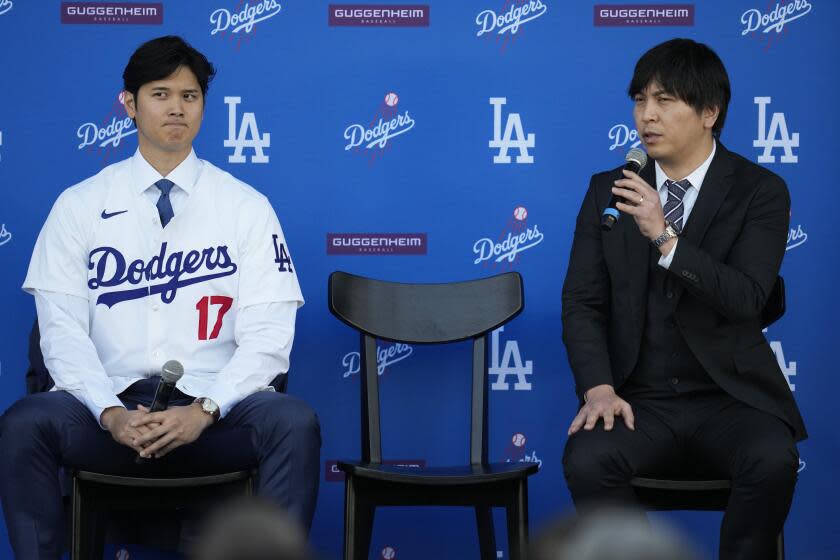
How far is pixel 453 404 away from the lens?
3291mm

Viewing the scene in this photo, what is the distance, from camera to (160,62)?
2693mm

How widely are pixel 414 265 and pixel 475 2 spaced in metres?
0.85

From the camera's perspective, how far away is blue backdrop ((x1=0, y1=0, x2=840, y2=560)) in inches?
128

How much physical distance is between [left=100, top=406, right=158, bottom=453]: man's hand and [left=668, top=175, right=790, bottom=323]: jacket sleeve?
121 centimetres

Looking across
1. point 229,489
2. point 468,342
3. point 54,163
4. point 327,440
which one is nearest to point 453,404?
point 468,342

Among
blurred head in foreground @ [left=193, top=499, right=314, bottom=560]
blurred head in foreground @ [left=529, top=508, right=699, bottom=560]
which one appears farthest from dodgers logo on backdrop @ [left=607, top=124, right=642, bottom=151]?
blurred head in foreground @ [left=193, top=499, right=314, bottom=560]

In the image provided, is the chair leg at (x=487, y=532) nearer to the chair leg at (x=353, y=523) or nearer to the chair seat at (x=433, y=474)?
the chair seat at (x=433, y=474)

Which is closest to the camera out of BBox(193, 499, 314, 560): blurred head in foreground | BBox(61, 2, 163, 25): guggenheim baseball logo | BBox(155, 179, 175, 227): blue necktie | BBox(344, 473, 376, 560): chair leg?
BBox(193, 499, 314, 560): blurred head in foreground

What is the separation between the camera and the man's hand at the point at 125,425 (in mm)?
2275

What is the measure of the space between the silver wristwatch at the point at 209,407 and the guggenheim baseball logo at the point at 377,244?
97 centimetres

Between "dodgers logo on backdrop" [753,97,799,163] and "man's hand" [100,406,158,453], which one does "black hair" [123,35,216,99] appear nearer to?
"man's hand" [100,406,158,453]

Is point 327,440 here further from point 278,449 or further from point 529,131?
point 529,131

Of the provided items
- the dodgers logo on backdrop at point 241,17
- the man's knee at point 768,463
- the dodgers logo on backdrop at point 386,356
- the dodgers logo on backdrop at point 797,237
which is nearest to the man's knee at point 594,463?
the man's knee at point 768,463

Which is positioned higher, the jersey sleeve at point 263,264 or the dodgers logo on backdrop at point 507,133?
the dodgers logo on backdrop at point 507,133
